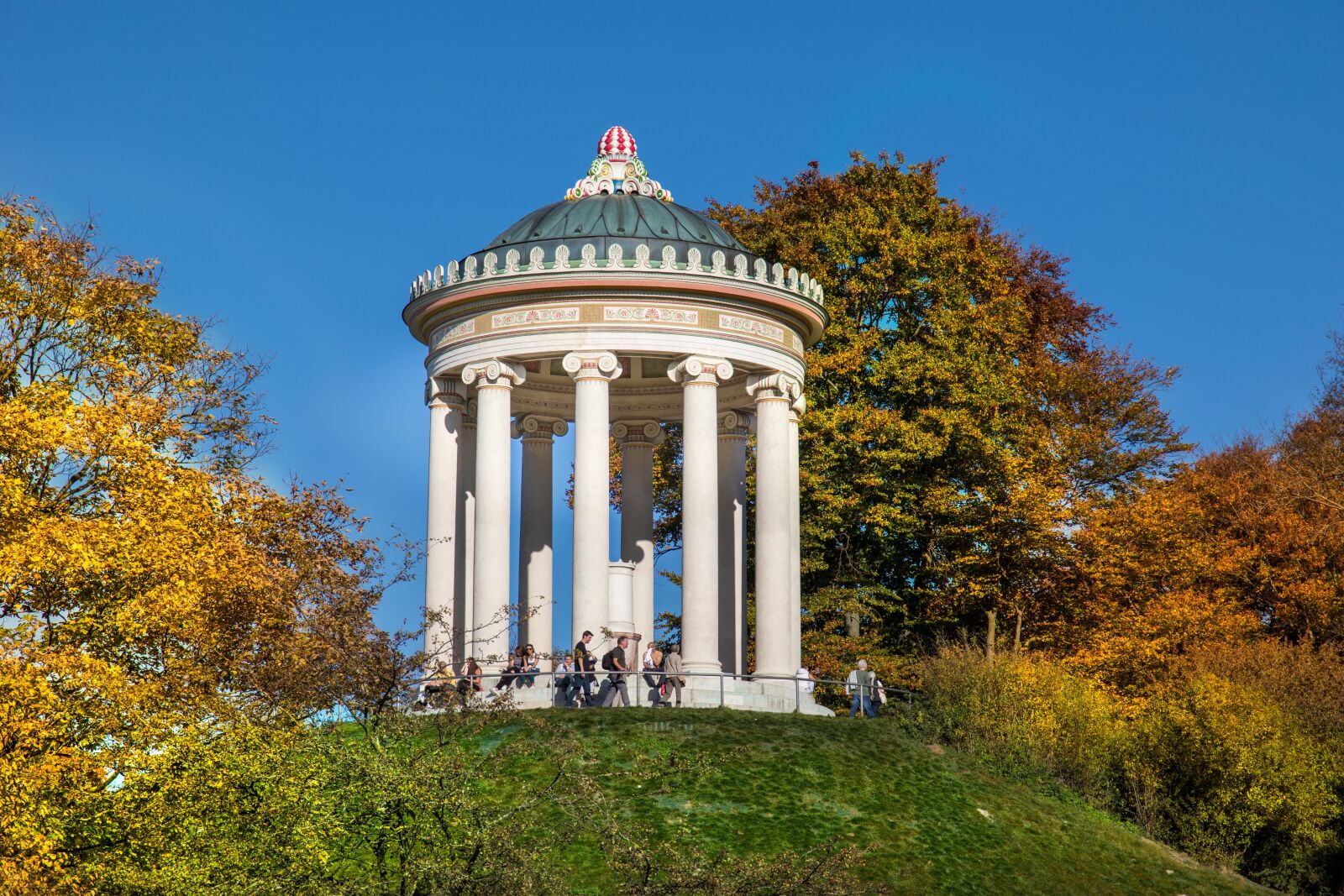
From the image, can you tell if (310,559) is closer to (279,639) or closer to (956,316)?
(279,639)

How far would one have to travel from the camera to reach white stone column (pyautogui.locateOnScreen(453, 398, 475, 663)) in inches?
1841

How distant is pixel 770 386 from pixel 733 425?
346 cm

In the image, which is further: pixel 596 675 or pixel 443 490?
pixel 443 490

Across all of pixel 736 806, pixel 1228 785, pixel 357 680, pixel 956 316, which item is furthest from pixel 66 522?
pixel 956 316

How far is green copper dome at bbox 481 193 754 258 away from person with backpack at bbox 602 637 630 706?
33.0ft

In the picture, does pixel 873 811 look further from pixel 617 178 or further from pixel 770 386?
pixel 617 178

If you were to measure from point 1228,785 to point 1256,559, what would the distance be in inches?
→ 741

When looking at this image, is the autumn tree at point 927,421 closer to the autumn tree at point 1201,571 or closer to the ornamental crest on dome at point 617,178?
the autumn tree at point 1201,571

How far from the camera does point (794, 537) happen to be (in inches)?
1823

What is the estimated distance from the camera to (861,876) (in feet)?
105

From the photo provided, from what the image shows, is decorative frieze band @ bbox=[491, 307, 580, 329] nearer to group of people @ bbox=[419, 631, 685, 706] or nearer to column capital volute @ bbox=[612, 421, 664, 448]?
column capital volute @ bbox=[612, 421, 664, 448]

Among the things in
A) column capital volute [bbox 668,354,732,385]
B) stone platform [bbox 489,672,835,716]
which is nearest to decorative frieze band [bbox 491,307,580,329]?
column capital volute [bbox 668,354,732,385]

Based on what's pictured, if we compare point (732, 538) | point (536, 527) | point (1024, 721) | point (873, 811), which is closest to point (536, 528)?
point (536, 527)

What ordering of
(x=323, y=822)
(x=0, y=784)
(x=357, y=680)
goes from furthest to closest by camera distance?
(x=0, y=784) → (x=357, y=680) → (x=323, y=822)
